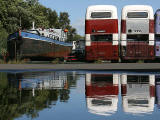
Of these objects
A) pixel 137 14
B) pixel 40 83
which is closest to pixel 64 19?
pixel 137 14

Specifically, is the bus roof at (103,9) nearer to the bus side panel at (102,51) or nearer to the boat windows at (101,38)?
the boat windows at (101,38)

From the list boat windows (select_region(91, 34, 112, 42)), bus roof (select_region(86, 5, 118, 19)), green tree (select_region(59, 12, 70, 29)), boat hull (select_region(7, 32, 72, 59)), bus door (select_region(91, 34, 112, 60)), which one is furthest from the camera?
green tree (select_region(59, 12, 70, 29))

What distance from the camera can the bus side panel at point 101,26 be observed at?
27.8 m

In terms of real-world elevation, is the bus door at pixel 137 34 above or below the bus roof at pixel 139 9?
below

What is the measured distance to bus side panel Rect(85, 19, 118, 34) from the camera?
27.8 meters

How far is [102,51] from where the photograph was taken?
29578 mm

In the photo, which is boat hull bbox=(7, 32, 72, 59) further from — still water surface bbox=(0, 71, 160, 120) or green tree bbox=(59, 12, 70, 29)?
green tree bbox=(59, 12, 70, 29)

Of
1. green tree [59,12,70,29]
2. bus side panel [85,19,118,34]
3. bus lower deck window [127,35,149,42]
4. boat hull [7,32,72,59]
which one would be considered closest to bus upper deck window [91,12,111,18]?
bus side panel [85,19,118,34]

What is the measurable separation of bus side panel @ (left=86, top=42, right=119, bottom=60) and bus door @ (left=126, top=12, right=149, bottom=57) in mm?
1132

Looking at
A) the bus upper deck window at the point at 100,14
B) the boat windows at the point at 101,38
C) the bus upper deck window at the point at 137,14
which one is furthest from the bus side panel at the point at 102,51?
the bus upper deck window at the point at 137,14

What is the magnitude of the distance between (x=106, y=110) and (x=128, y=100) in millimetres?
1561

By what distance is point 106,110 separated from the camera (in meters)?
7.12

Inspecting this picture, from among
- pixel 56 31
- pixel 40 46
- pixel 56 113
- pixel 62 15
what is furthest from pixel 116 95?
pixel 62 15

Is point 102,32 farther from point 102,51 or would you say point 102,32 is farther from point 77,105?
point 77,105
